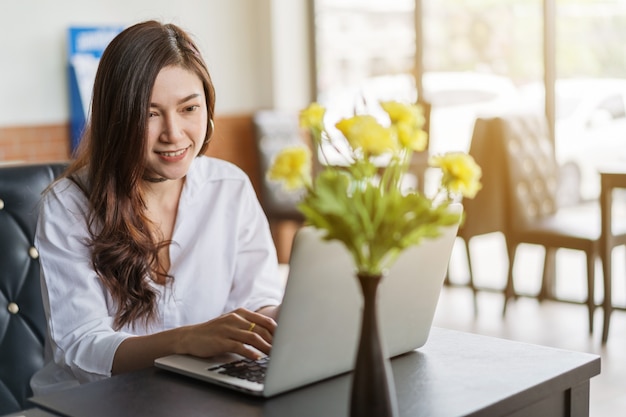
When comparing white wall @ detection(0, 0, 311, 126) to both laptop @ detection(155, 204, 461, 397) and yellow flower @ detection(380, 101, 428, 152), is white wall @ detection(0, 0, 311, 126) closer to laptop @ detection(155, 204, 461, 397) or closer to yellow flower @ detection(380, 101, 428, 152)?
laptop @ detection(155, 204, 461, 397)

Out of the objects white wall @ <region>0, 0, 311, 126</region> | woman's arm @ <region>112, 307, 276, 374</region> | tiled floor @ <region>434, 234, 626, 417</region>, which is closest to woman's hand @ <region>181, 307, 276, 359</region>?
woman's arm @ <region>112, 307, 276, 374</region>

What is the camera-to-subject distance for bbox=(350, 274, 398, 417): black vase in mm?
1082

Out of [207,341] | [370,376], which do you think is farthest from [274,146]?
[370,376]

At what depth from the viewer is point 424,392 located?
1395 millimetres

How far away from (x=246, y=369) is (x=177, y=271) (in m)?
0.50

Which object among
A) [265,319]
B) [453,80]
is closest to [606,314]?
[453,80]

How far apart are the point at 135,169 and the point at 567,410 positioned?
0.94m

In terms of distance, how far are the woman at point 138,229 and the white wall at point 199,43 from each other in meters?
3.43

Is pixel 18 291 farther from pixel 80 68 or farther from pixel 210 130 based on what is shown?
pixel 80 68

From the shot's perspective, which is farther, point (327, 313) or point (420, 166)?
point (420, 166)

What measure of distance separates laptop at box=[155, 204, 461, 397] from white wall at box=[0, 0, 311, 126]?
400 centimetres

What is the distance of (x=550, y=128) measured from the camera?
538cm

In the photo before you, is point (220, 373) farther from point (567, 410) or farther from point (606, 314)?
point (606, 314)

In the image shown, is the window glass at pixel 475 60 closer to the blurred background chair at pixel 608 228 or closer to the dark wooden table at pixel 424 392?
the blurred background chair at pixel 608 228
